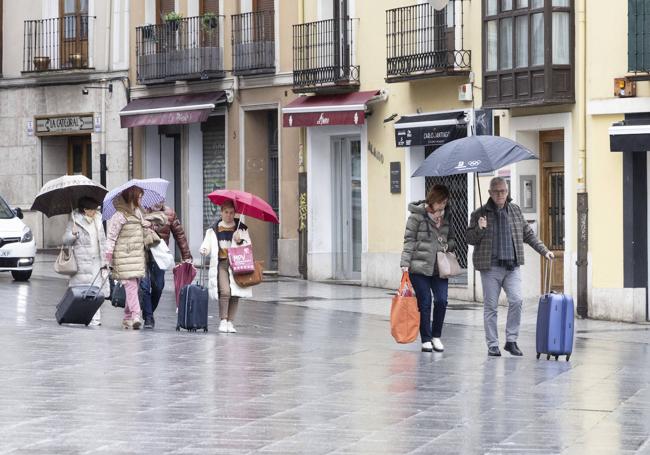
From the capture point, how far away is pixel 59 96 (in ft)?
118

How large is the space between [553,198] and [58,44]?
15050mm

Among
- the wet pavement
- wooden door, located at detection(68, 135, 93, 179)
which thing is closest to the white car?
the wet pavement

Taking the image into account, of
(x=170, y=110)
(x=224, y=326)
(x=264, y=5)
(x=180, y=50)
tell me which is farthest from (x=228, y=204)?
(x=180, y=50)

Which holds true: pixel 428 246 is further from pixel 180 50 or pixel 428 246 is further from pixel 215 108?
pixel 180 50

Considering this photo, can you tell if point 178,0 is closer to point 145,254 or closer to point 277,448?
point 145,254

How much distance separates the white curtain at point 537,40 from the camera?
23453 mm

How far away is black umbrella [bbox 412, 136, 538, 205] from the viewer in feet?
51.2

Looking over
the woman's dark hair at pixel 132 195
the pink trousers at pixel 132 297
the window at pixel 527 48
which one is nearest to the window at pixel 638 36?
the window at pixel 527 48

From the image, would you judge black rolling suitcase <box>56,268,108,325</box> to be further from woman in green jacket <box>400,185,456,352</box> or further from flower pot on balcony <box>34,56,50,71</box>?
flower pot on balcony <box>34,56,50,71</box>

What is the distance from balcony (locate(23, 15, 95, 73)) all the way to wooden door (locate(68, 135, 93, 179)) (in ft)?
6.22

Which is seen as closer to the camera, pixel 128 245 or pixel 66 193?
pixel 128 245

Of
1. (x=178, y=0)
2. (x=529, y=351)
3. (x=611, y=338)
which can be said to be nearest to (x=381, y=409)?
(x=529, y=351)

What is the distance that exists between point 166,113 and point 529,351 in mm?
16664

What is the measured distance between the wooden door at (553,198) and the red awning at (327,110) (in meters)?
4.17
